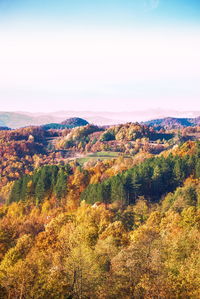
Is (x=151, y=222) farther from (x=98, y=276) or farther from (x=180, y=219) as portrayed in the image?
(x=98, y=276)

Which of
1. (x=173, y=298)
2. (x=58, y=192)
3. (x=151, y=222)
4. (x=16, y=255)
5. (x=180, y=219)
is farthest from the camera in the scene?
(x=58, y=192)

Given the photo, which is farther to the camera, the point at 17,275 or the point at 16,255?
the point at 16,255

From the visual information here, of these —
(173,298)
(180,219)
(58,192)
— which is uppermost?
(173,298)

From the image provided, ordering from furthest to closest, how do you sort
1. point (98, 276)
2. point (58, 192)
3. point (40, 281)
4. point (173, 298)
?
point (58, 192) < point (98, 276) < point (40, 281) < point (173, 298)

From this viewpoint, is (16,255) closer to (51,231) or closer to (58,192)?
(51,231)

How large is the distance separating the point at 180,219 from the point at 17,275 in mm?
56727

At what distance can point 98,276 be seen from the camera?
5353 centimetres

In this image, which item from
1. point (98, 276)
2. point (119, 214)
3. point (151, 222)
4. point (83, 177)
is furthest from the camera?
point (83, 177)

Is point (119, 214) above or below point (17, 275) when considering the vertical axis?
below

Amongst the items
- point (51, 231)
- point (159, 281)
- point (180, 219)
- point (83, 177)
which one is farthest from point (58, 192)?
point (159, 281)

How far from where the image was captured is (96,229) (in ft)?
310

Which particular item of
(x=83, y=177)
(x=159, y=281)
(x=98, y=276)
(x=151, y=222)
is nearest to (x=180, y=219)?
(x=151, y=222)

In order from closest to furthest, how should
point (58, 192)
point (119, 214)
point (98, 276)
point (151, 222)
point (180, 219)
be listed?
point (98, 276) < point (180, 219) < point (151, 222) < point (119, 214) < point (58, 192)

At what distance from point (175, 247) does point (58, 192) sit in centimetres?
11382
